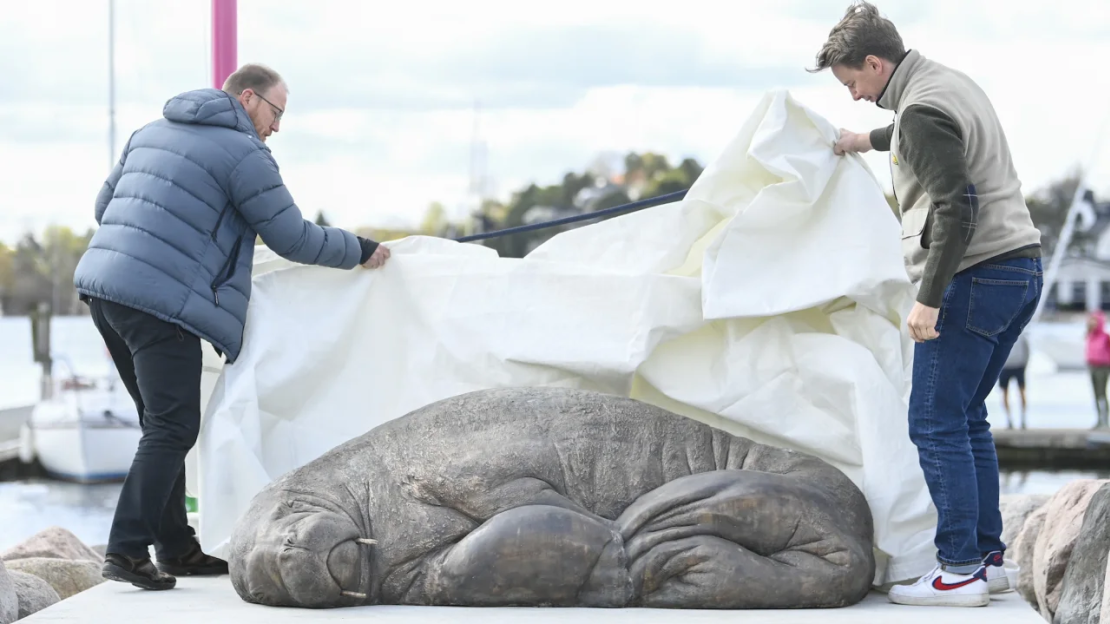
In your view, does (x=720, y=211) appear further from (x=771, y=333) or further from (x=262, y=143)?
(x=262, y=143)

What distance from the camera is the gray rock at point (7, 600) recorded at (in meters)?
4.24

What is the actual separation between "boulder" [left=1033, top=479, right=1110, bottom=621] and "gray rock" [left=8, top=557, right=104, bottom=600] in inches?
163

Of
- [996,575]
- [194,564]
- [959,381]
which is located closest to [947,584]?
[996,575]

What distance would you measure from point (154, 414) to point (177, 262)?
55 centimetres

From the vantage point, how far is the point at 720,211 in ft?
16.3


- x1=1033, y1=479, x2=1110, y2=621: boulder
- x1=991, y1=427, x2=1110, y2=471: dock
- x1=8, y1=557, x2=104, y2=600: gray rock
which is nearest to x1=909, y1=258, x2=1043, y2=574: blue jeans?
A: x1=1033, y1=479, x2=1110, y2=621: boulder

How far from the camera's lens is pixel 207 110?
450 cm

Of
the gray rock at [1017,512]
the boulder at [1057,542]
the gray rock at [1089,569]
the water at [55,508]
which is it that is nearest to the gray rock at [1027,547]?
the boulder at [1057,542]

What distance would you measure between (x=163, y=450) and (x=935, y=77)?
2945mm

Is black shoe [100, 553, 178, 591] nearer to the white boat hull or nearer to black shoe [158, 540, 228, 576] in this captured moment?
black shoe [158, 540, 228, 576]

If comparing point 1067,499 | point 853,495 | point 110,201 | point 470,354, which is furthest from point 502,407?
point 1067,499

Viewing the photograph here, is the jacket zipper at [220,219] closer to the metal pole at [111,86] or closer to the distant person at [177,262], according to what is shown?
the distant person at [177,262]

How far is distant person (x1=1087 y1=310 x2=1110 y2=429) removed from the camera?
62.4 ft

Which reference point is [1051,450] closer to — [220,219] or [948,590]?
[948,590]
